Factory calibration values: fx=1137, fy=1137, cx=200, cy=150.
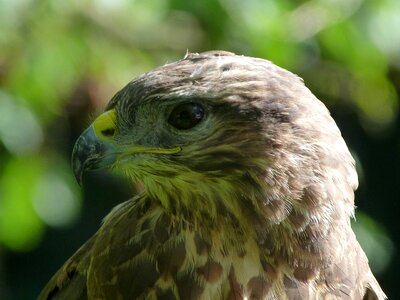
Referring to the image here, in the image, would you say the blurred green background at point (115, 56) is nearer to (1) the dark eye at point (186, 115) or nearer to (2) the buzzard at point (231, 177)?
(2) the buzzard at point (231, 177)

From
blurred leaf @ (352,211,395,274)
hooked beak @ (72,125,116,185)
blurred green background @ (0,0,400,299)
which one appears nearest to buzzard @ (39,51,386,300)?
hooked beak @ (72,125,116,185)

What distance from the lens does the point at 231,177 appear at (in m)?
3.56

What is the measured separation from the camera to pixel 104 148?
3.53 m

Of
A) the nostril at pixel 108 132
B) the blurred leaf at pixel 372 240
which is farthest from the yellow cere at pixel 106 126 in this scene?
the blurred leaf at pixel 372 240

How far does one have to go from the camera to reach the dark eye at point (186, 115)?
342 centimetres

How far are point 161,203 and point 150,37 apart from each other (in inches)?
77.8

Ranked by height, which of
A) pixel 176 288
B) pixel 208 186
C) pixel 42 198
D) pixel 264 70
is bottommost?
pixel 42 198

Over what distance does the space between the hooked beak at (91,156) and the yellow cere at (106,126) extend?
24 mm

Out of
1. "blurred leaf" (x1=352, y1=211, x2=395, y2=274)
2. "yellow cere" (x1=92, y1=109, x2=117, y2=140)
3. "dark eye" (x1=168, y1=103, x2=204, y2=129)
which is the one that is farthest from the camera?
"blurred leaf" (x1=352, y1=211, x2=395, y2=274)

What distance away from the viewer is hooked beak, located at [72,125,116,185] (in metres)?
3.51

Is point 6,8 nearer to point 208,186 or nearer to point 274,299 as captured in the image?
point 208,186

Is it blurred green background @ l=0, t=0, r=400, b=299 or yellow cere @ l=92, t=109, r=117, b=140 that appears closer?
yellow cere @ l=92, t=109, r=117, b=140

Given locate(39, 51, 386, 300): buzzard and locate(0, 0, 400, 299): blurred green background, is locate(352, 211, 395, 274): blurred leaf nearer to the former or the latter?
locate(0, 0, 400, 299): blurred green background

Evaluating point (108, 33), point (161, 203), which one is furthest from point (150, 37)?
point (161, 203)
